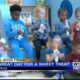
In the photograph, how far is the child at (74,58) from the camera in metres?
0.61

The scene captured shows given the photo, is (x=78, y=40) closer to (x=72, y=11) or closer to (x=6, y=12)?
(x=72, y=11)

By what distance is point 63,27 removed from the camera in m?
0.87

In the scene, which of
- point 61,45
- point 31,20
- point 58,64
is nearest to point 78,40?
point 61,45

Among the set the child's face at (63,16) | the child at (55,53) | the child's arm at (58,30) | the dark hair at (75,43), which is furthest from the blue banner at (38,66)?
the child's face at (63,16)

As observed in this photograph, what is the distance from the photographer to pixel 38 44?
0.82 meters

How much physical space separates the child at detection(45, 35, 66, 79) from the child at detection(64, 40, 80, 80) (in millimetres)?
18

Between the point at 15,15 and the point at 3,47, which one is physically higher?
the point at 15,15

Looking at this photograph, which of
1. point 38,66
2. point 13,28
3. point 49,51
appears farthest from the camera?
point 13,28

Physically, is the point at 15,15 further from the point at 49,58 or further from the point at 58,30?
the point at 49,58

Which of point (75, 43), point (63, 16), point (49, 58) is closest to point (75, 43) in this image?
point (75, 43)

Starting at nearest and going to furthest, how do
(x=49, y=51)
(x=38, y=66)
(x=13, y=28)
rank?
(x=38, y=66) < (x=49, y=51) < (x=13, y=28)

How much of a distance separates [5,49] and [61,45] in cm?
18

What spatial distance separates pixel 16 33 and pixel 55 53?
16 centimetres

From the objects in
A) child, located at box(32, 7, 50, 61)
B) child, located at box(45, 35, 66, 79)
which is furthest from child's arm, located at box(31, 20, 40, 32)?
child, located at box(45, 35, 66, 79)
